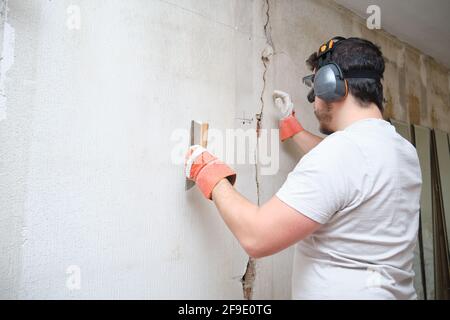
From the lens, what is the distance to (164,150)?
128 centimetres

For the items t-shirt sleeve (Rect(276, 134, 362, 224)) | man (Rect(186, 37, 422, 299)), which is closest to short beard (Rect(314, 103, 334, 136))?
man (Rect(186, 37, 422, 299))

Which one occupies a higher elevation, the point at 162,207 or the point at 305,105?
the point at 305,105

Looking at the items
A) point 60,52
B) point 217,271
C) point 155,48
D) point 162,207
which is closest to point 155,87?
point 155,48

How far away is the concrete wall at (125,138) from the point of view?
0.99 m

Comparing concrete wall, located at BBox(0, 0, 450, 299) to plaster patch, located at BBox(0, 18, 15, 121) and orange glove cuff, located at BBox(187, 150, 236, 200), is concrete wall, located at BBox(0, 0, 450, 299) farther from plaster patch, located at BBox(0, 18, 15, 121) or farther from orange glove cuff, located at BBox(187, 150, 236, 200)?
orange glove cuff, located at BBox(187, 150, 236, 200)

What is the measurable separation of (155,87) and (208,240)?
0.68m

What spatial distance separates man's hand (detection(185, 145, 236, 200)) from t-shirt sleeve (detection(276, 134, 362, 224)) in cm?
24

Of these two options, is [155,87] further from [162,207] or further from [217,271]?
[217,271]

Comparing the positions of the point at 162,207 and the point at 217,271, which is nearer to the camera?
the point at 162,207

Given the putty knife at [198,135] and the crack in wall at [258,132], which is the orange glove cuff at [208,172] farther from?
the crack in wall at [258,132]

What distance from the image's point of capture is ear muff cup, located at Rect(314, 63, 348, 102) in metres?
1.12

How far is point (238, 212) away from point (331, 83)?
1.86ft

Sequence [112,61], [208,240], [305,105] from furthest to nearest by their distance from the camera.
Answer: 1. [305,105]
2. [208,240]
3. [112,61]

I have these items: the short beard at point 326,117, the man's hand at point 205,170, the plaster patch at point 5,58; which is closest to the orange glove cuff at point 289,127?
the short beard at point 326,117
